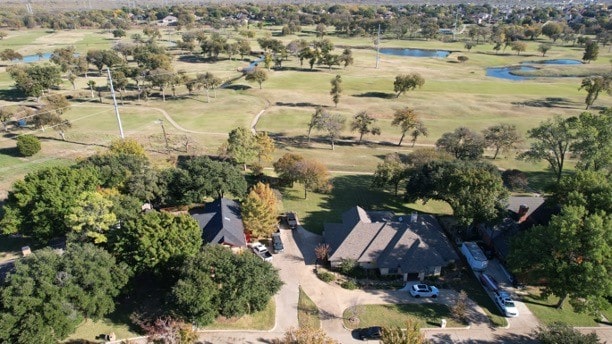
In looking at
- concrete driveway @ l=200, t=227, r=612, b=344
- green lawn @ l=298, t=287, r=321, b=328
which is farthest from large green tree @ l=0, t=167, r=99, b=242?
green lawn @ l=298, t=287, r=321, b=328

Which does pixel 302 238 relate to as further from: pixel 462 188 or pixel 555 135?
pixel 555 135

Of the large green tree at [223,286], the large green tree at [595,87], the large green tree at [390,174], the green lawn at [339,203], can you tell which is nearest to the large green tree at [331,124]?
the green lawn at [339,203]

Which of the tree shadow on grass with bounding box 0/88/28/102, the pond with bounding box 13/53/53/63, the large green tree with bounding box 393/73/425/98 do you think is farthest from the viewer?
the pond with bounding box 13/53/53/63

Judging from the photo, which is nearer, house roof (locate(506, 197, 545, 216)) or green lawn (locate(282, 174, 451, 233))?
house roof (locate(506, 197, 545, 216))

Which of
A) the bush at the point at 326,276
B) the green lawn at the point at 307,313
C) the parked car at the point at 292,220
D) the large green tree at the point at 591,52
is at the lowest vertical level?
the green lawn at the point at 307,313

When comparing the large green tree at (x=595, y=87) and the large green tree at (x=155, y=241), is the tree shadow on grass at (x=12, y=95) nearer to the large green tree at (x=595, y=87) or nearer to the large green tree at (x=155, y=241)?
the large green tree at (x=155, y=241)

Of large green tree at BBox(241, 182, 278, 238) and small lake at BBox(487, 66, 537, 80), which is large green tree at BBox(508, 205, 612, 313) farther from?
small lake at BBox(487, 66, 537, 80)
